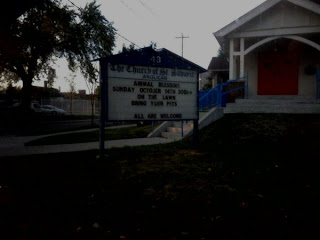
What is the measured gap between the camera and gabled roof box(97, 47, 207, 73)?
7215mm

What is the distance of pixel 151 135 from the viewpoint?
463 inches

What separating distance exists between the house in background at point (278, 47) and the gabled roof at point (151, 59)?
19.7ft

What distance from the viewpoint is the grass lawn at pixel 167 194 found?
3.05m

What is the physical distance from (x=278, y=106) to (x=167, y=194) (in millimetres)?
8712

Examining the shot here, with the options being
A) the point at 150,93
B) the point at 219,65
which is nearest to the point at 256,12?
the point at 150,93

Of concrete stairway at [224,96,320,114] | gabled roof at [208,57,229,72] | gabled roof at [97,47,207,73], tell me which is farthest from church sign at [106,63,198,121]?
gabled roof at [208,57,229,72]

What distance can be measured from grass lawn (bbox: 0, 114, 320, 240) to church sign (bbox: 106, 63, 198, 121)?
3.71 feet

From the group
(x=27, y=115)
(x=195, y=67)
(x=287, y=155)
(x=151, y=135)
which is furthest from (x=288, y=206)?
(x=27, y=115)

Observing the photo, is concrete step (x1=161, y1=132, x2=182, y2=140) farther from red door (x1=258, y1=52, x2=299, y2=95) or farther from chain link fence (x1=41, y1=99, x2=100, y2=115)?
chain link fence (x1=41, y1=99, x2=100, y2=115)

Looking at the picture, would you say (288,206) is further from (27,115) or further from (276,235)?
(27,115)

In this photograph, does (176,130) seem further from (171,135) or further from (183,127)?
(171,135)

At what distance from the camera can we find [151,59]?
7.73 metres

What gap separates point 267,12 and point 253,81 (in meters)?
3.31

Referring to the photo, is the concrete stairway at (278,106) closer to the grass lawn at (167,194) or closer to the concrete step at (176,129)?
the concrete step at (176,129)
